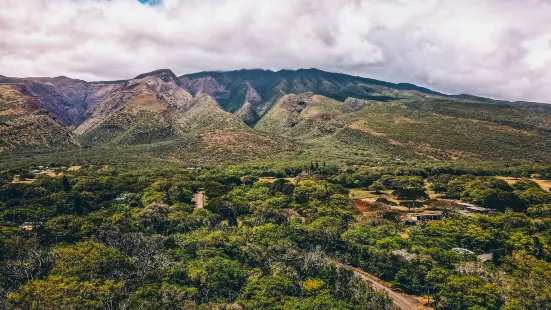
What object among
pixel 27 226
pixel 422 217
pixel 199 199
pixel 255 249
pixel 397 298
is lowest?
pixel 397 298

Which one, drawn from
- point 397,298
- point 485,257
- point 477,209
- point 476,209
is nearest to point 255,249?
point 397,298

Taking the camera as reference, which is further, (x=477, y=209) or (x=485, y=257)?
(x=477, y=209)

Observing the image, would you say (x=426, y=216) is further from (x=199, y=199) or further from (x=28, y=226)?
(x=28, y=226)

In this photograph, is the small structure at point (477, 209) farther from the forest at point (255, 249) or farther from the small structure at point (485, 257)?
the small structure at point (485, 257)

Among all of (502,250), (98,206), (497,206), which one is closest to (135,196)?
(98,206)

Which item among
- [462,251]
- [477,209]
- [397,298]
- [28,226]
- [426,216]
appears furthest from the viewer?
[477,209]

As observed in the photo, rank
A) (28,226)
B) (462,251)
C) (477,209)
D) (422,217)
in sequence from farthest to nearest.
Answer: (477,209) < (422,217) < (28,226) < (462,251)
